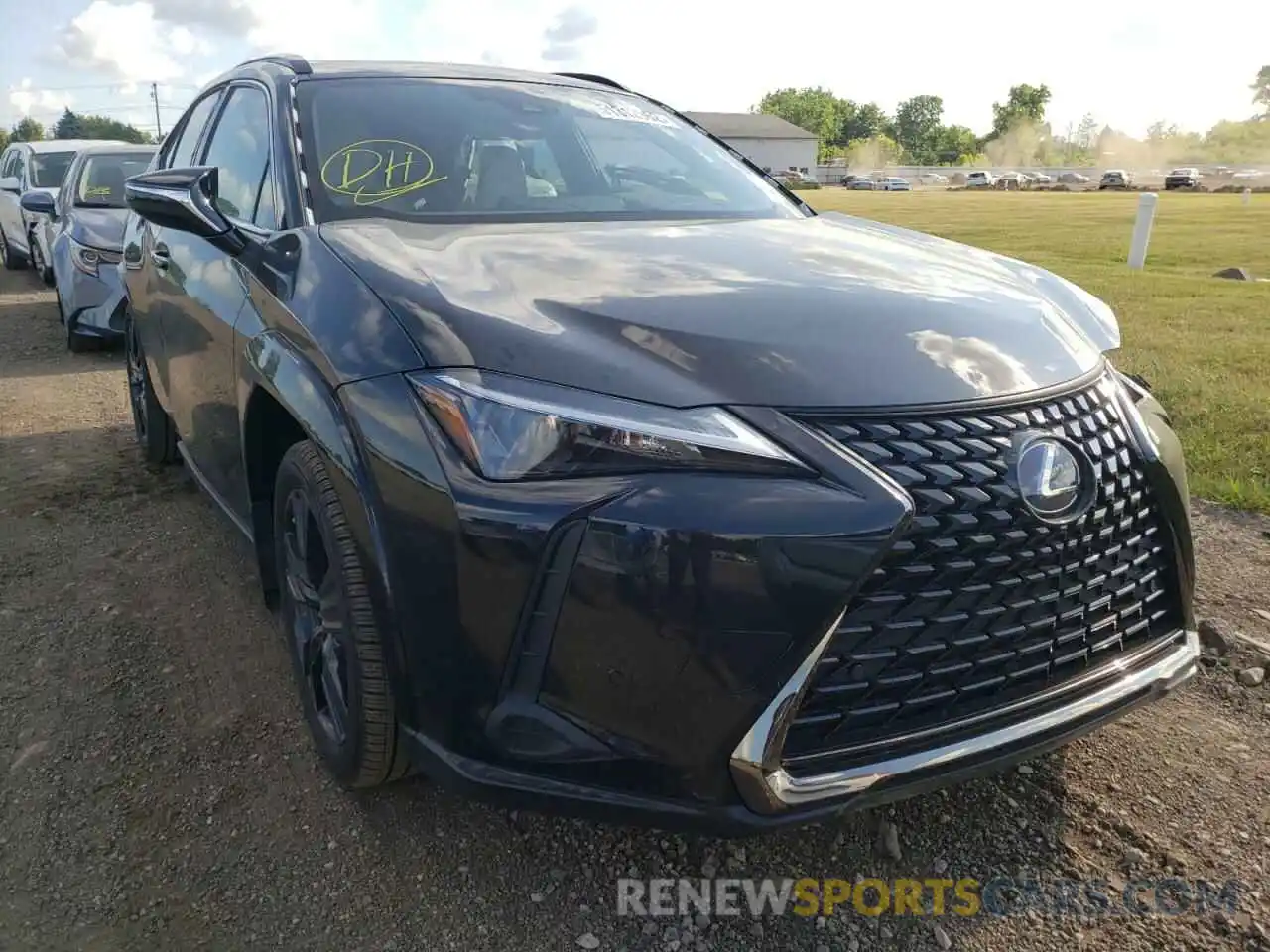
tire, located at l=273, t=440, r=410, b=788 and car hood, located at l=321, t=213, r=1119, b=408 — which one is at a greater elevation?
car hood, located at l=321, t=213, r=1119, b=408

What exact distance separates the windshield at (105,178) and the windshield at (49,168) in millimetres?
3790

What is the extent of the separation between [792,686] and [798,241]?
1445 mm

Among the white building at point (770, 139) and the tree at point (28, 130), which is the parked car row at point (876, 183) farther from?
A: the tree at point (28, 130)

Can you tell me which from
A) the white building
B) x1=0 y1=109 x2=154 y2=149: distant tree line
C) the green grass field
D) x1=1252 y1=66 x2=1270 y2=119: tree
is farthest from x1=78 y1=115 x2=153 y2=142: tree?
x1=1252 y1=66 x2=1270 y2=119: tree

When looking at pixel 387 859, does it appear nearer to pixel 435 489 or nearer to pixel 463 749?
pixel 463 749

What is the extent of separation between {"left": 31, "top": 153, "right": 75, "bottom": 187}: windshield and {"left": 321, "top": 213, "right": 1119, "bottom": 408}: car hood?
11814mm

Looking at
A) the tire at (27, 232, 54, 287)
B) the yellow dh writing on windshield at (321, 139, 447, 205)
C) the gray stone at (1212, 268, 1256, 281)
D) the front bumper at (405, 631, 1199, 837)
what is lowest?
the tire at (27, 232, 54, 287)

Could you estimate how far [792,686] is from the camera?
1.67 meters

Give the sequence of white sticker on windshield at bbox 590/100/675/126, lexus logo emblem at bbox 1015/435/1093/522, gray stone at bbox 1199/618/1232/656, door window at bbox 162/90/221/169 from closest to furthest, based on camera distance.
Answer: lexus logo emblem at bbox 1015/435/1093/522 → gray stone at bbox 1199/618/1232/656 → white sticker on windshield at bbox 590/100/675/126 → door window at bbox 162/90/221/169

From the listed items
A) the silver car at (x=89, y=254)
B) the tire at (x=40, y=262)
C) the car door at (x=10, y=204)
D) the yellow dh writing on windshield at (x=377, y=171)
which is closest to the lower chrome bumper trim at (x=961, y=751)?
the yellow dh writing on windshield at (x=377, y=171)

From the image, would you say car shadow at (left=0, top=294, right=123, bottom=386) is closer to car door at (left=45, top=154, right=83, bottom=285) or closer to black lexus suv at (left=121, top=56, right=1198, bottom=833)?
car door at (left=45, top=154, right=83, bottom=285)

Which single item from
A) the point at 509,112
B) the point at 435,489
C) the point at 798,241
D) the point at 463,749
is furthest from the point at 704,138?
the point at 463,749

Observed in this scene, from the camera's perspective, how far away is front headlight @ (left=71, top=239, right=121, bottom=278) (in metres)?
7.18

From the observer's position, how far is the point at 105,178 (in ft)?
27.8
